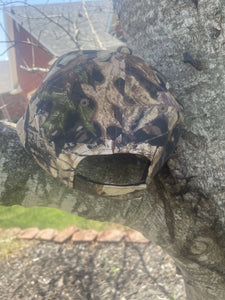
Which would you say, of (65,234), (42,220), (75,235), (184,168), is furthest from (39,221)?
(184,168)

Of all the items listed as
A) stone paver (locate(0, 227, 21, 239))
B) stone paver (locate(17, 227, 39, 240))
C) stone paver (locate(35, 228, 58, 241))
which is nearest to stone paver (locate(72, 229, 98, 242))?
stone paver (locate(35, 228, 58, 241))

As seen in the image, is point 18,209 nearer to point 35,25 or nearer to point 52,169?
point 52,169

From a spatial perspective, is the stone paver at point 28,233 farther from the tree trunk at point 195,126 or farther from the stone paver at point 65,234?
the tree trunk at point 195,126

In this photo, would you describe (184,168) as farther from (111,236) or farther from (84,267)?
(111,236)

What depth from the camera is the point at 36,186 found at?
1.17 metres

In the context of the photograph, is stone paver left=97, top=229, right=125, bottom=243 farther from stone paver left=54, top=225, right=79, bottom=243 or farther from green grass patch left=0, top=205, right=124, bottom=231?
stone paver left=54, top=225, right=79, bottom=243

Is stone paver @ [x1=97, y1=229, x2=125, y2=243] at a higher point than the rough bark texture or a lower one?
lower

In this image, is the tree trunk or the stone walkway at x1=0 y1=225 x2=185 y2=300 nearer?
the tree trunk

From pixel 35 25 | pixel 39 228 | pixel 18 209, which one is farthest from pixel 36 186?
pixel 35 25

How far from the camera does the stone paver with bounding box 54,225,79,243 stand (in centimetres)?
449

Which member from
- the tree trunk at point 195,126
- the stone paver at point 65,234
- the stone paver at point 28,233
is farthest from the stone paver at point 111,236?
the tree trunk at point 195,126

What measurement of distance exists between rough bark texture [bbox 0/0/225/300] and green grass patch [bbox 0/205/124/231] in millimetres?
3658

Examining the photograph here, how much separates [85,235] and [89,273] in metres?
0.80

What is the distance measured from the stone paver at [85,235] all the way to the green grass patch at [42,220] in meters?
0.11
